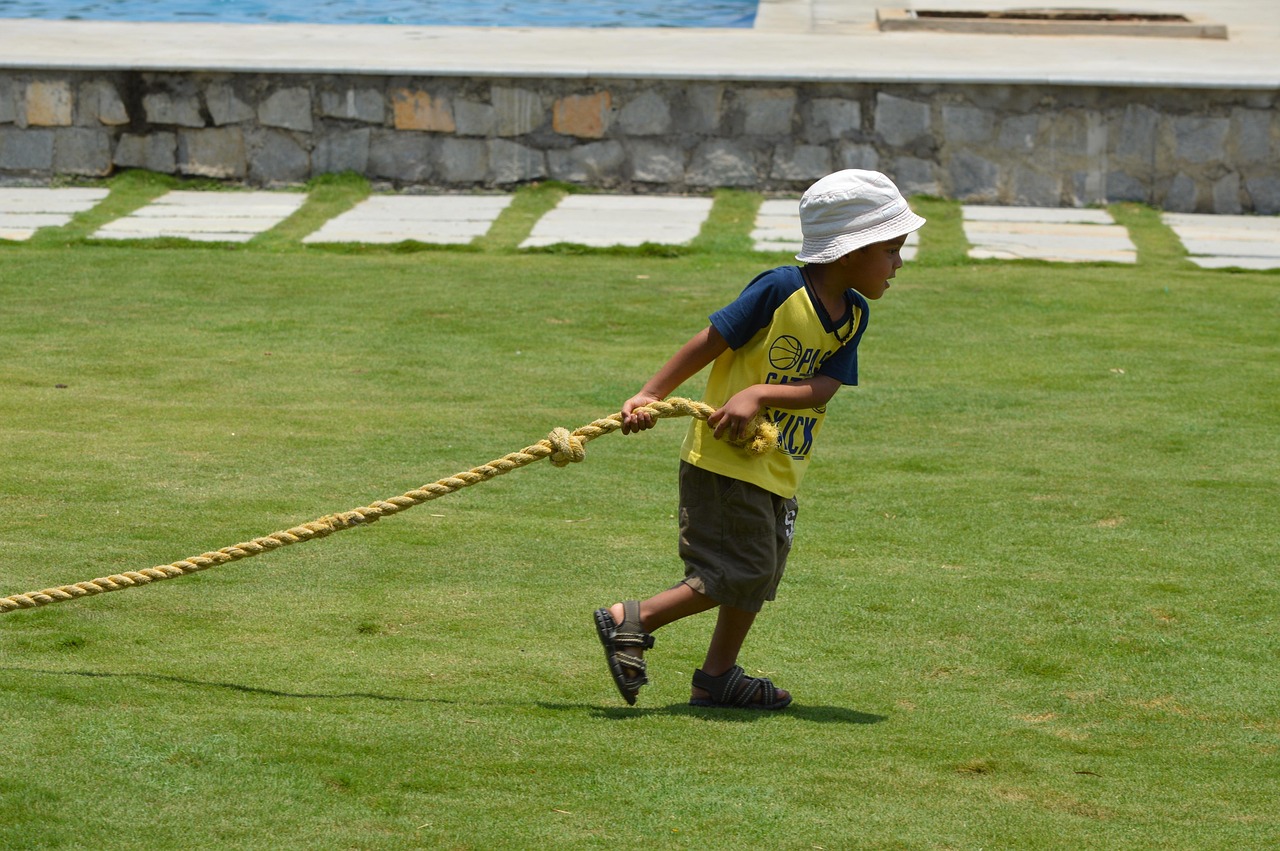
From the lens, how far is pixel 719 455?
334 centimetres

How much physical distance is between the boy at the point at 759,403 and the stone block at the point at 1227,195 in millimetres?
7369

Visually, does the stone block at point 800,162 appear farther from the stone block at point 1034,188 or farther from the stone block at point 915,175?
the stone block at point 1034,188

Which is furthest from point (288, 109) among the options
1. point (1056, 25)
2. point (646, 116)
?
point (1056, 25)

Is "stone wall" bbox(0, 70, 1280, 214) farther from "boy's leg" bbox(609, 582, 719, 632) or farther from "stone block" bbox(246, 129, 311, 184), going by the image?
"boy's leg" bbox(609, 582, 719, 632)

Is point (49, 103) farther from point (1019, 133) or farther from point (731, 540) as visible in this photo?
point (731, 540)

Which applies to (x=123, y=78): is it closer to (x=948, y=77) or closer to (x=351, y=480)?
(x=948, y=77)

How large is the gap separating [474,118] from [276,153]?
1360mm

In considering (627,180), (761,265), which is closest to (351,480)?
(761,265)

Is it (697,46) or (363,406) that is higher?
(697,46)

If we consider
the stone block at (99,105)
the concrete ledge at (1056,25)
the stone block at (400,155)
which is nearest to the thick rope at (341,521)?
the stone block at (400,155)

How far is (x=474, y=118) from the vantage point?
10.1m

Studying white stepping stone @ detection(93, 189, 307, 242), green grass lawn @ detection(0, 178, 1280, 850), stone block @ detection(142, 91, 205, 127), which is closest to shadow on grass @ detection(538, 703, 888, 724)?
green grass lawn @ detection(0, 178, 1280, 850)

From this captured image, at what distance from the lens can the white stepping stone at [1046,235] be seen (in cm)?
884

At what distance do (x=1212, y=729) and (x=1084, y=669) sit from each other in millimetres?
421
